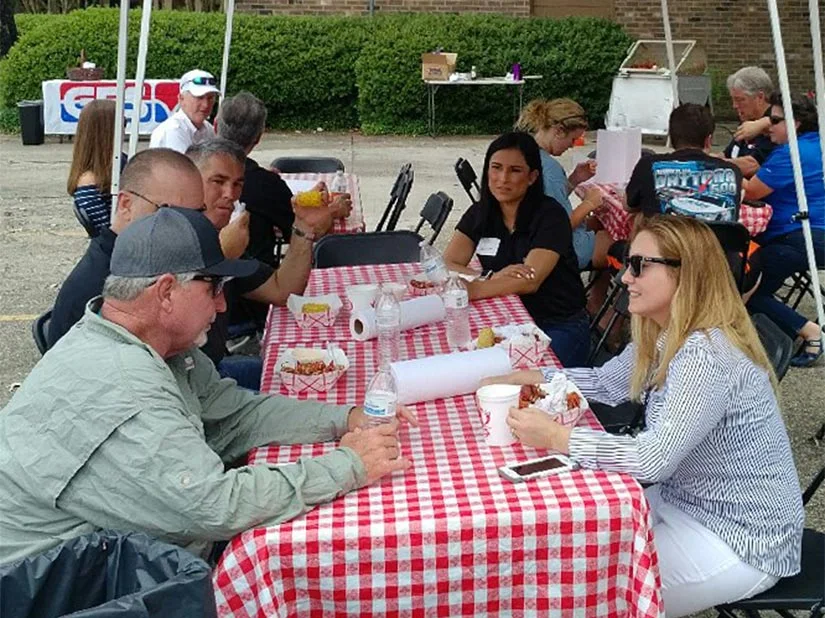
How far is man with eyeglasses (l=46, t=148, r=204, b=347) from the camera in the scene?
3203 millimetres

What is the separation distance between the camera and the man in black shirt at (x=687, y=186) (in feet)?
18.6

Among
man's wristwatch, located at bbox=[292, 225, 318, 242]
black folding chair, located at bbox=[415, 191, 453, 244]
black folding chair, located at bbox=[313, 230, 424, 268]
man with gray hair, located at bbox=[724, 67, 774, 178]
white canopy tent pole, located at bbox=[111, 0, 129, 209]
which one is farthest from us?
man with gray hair, located at bbox=[724, 67, 774, 178]

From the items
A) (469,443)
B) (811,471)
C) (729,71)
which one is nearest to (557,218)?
(811,471)

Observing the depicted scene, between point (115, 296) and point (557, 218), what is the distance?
2643mm

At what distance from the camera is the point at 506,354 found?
3.20 m

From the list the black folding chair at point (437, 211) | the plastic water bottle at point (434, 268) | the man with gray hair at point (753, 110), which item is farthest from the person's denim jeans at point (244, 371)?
the man with gray hair at point (753, 110)

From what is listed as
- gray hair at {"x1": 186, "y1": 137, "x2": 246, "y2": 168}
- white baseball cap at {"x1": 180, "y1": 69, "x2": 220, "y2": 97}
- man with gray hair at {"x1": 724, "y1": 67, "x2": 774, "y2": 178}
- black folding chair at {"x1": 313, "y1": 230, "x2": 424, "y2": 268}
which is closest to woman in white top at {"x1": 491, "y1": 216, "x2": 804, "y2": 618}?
gray hair at {"x1": 186, "y1": 137, "x2": 246, "y2": 168}

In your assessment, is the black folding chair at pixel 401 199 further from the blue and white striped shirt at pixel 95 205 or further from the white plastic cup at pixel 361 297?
the white plastic cup at pixel 361 297

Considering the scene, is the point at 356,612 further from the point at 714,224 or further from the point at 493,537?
the point at 714,224

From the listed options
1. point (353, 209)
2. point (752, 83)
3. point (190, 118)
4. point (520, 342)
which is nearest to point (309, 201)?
point (520, 342)

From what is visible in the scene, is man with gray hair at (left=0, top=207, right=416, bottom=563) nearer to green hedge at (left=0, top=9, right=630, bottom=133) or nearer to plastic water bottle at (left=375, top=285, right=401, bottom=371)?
plastic water bottle at (left=375, top=285, right=401, bottom=371)

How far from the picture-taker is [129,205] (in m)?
3.47

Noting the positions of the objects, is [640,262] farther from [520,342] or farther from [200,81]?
[200,81]

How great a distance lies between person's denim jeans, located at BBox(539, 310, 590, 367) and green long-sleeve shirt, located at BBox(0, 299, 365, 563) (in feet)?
7.70
